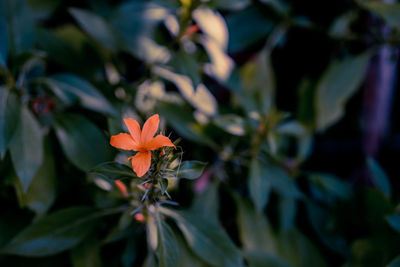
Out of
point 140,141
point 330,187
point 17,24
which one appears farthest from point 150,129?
point 330,187

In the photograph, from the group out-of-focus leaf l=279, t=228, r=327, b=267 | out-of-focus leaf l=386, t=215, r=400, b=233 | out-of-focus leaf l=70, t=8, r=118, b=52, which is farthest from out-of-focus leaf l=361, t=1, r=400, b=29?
out-of-focus leaf l=70, t=8, r=118, b=52

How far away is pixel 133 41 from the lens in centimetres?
109

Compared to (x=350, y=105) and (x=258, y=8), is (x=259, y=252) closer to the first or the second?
(x=258, y=8)

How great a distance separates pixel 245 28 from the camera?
1283 millimetres

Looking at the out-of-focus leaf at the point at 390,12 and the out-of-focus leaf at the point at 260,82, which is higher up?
the out-of-focus leaf at the point at 390,12

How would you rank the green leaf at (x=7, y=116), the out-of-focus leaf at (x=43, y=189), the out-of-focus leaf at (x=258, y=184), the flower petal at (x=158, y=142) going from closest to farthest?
the flower petal at (x=158, y=142) → the green leaf at (x=7, y=116) → the out-of-focus leaf at (x=43, y=189) → the out-of-focus leaf at (x=258, y=184)

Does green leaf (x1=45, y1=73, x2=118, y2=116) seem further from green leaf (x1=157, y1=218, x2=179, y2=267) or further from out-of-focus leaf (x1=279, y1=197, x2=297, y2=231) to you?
out-of-focus leaf (x1=279, y1=197, x2=297, y2=231)

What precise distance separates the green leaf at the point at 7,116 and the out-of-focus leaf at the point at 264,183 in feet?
2.13

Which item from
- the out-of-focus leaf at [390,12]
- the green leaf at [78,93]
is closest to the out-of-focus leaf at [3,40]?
the green leaf at [78,93]

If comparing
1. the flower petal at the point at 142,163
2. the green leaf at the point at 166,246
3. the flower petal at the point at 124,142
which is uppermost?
the flower petal at the point at 124,142

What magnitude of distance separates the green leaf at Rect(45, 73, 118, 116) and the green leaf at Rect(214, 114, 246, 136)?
0.99 ft

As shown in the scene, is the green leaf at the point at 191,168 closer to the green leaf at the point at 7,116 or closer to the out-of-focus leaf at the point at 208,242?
the out-of-focus leaf at the point at 208,242

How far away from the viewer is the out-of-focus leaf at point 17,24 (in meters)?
0.91

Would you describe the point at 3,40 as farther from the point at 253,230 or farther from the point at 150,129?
the point at 253,230
